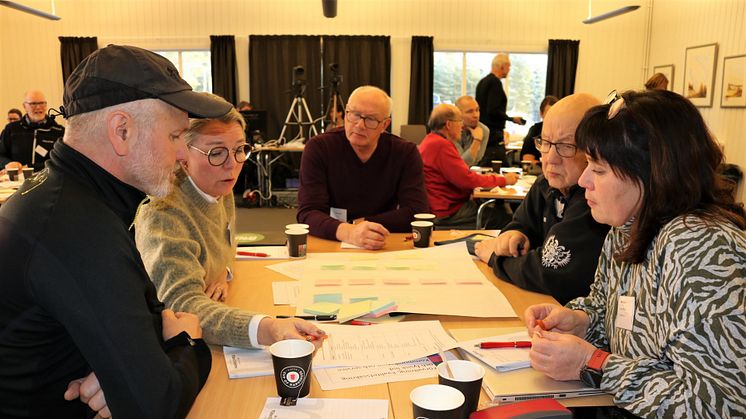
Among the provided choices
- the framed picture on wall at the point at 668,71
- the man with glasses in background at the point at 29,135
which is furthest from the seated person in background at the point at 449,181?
the framed picture on wall at the point at 668,71

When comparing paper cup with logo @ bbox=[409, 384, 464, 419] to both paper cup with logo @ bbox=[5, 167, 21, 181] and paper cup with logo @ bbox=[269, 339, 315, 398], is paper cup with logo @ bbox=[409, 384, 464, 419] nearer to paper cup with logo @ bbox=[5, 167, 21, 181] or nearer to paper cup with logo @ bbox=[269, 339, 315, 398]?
paper cup with logo @ bbox=[269, 339, 315, 398]

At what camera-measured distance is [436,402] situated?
45.2 inches

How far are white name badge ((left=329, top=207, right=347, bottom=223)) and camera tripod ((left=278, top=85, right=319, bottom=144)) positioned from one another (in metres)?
6.59

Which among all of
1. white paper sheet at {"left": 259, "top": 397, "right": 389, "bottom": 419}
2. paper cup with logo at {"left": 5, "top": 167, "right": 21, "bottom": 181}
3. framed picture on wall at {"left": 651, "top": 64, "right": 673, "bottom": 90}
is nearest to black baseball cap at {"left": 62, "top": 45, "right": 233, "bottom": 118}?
white paper sheet at {"left": 259, "top": 397, "right": 389, "bottom": 419}

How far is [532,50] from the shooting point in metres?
10.9

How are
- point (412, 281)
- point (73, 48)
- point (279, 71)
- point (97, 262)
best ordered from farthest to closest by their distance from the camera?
point (279, 71) < point (73, 48) < point (412, 281) < point (97, 262)

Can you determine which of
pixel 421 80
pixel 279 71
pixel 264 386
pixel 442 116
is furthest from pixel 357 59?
pixel 264 386

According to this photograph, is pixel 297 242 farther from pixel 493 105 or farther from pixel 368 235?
pixel 493 105

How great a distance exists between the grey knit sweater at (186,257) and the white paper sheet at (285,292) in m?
0.23

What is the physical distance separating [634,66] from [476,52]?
2.88m

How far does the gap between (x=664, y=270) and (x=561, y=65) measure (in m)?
10.2

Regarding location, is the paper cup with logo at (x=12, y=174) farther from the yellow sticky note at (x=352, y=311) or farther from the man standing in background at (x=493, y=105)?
the man standing in background at (x=493, y=105)

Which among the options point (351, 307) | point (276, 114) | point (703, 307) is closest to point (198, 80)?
point (276, 114)

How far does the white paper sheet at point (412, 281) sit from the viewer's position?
189 centimetres
